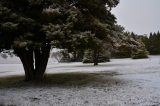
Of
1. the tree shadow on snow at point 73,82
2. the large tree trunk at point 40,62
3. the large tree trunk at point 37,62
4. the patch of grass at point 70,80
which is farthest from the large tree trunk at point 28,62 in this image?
the patch of grass at point 70,80

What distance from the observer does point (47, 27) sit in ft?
40.2

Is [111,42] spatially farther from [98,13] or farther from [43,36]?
[43,36]

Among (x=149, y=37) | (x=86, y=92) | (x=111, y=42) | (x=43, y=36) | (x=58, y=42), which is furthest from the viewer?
(x=149, y=37)

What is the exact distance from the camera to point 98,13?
49.4 feet

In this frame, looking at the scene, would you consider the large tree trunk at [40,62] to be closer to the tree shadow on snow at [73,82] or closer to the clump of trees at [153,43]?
the tree shadow on snow at [73,82]

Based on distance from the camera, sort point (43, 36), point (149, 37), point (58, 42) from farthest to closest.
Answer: point (149, 37) < point (43, 36) < point (58, 42)

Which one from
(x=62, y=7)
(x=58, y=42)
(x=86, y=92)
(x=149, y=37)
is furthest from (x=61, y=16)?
(x=149, y=37)

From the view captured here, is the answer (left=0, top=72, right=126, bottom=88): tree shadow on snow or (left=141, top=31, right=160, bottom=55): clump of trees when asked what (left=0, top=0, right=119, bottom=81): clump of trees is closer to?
(left=0, top=72, right=126, bottom=88): tree shadow on snow

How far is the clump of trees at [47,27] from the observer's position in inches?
477

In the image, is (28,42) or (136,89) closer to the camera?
(136,89)

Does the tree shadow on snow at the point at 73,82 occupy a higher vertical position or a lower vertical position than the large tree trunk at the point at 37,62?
lower

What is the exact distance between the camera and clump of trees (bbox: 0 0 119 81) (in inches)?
477

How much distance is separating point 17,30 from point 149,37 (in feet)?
163

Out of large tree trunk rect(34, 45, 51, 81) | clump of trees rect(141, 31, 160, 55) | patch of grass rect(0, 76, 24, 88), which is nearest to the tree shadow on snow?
patch of grass rect(0, 76, 24, 88)
